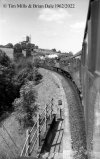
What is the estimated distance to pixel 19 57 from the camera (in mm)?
48031

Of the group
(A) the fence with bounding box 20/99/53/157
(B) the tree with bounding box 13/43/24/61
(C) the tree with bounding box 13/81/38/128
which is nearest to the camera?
(A) the fence with bounding box 20/99/53/157

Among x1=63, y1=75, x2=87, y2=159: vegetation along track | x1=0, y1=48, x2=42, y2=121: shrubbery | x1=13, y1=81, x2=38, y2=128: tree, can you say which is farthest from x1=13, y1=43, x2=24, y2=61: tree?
x1=63, y1=75, x2=87, y2=159: vegetation along track

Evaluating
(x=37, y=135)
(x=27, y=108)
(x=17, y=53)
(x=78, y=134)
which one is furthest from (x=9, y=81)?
(x=37, y=135)

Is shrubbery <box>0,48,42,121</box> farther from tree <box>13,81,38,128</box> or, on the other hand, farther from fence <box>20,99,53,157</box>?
fence <box>20,99,53,157</box>

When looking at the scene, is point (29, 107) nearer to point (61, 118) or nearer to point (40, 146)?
point (61, 118)

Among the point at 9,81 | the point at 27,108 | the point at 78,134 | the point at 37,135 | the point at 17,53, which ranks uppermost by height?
the point at 37,135

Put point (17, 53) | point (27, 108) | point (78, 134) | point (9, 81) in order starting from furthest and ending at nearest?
point (17, 53) → point (9, 81) → point (27, 108) → point (78, 134)

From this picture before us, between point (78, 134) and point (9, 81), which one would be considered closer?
point (78, 134)

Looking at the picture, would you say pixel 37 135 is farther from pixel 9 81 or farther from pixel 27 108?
pixel 9 81

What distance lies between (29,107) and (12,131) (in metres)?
2.75

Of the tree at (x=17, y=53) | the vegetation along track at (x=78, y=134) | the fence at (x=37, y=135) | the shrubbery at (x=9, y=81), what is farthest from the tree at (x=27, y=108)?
the tree at (x=17, y=53)

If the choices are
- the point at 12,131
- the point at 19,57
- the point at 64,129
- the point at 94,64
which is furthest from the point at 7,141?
the point at 19,57

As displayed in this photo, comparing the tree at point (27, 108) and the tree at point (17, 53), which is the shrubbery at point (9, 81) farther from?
the tree at point (17, 53)

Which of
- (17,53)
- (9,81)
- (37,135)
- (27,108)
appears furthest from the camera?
(17,53)
